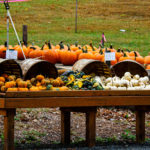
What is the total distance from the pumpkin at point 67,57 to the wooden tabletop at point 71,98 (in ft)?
9.78

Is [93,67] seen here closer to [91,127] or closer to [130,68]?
[130,68]

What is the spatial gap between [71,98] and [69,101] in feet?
0.12

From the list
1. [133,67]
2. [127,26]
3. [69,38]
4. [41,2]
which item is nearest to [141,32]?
[127,26]

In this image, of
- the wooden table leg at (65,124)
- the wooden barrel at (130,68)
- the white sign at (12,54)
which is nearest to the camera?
the wooden table leg at (65,124)

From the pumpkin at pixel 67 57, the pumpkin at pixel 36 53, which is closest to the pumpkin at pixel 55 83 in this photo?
the pumpkin at pixel 67 57

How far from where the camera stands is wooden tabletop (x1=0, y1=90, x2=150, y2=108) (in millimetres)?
4070

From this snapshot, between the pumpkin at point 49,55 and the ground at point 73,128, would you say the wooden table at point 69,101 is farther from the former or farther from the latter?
the pumpkin at point 49,55

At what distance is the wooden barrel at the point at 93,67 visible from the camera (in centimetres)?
539

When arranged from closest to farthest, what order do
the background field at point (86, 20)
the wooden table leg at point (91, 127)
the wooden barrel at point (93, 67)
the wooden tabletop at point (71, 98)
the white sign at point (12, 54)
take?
the wooden tabletop at point (71, 98) < the wooden table leg at point (91, 127) < the wooden barrel at point (93, 67) < the white sign at point (12, 54) < the background field at point (86, 20)

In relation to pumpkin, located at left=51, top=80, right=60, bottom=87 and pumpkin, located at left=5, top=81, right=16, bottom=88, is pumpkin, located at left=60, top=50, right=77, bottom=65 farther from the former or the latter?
pumpkin, located at left=5, top=81, right=16, bottom=88

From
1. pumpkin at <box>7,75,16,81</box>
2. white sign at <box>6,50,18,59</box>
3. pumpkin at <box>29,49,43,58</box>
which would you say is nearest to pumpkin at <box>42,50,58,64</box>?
pumpkin at <box>29,49,43,58</box>

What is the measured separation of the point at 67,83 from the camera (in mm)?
4750

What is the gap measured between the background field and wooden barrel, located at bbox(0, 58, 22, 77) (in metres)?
12.5

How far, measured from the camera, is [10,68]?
16.6 feet
